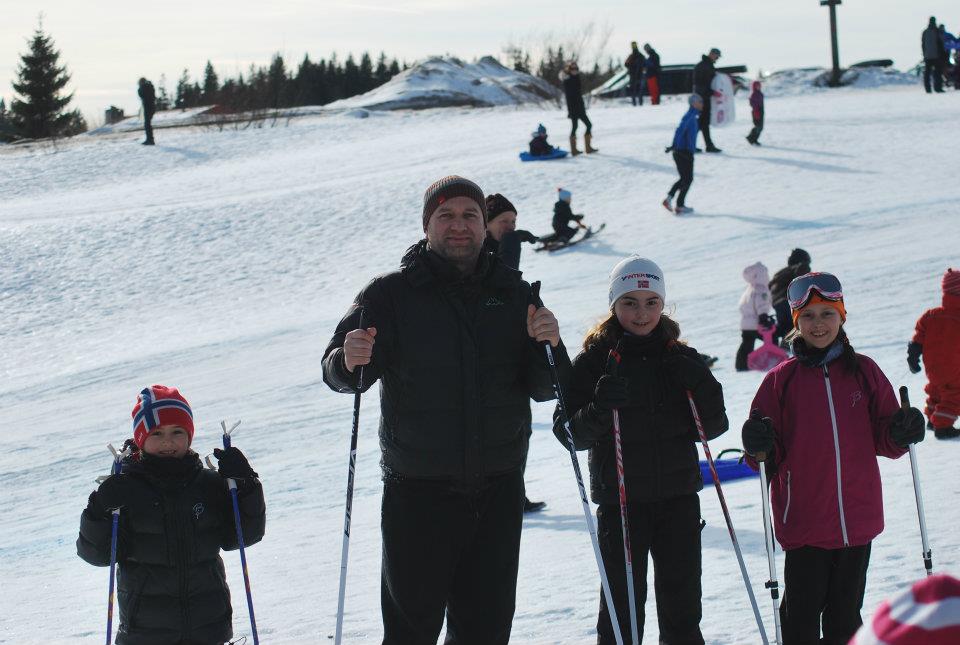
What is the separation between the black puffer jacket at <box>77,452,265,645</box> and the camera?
369 cm

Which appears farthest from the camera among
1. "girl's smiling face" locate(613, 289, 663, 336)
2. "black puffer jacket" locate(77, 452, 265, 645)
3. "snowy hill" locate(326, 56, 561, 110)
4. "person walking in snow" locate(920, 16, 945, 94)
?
"snowy hill" locate(326, 56, 561, 110)

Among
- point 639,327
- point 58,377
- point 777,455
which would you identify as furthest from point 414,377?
point 58,377

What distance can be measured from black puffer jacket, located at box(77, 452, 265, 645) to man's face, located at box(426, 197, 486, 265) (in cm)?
116

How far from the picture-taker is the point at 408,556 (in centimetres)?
346

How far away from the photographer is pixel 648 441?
4.00 metres

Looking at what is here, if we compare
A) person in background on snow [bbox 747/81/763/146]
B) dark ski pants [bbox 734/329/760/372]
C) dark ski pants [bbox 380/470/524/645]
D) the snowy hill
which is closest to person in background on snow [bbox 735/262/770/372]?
dark ski pants [bbox 734/329/760/372]

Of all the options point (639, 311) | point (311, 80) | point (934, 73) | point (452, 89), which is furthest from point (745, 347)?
point (311, 80)

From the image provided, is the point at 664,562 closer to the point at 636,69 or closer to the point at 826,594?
the point at 826,594

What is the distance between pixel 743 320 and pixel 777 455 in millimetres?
6829

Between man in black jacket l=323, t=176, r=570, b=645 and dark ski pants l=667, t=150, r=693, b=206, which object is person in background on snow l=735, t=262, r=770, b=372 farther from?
man in black jacket l=323, t=176, r=570, b=645

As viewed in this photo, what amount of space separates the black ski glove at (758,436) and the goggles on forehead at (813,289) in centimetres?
49

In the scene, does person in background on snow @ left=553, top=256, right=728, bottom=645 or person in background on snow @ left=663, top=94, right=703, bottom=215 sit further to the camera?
person in background on snow @ left=663, top=94, right=703, bottom=215

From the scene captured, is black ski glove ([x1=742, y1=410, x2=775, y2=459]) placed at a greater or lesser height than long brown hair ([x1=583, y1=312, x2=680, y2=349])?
lesser

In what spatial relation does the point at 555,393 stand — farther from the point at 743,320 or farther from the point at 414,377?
the point at 743,320
